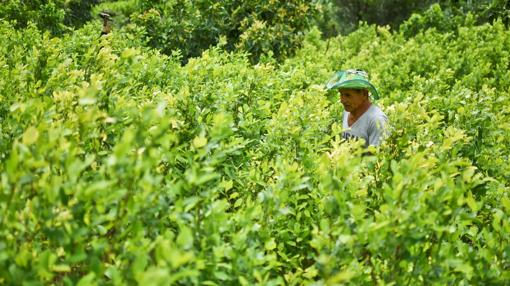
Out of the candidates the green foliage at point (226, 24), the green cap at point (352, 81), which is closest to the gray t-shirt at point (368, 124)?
the green cap at point (352, 81)

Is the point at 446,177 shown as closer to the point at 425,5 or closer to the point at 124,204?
the point at 124,204

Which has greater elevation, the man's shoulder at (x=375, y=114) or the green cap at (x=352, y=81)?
the green cap at (x=352, y=81)

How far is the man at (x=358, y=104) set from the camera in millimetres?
4301

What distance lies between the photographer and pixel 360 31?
12.1 meters

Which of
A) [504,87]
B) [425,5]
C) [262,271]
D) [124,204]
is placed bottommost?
[262,271]

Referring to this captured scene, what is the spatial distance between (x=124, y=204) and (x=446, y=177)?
1.34 m

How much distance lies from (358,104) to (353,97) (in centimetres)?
8

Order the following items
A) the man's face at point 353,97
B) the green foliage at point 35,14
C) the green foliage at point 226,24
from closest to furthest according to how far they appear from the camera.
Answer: the man's face at point 353,97 → the green foliage at point 226,24 → the green foliage at point 35,14

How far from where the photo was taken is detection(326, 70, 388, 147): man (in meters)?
4.30


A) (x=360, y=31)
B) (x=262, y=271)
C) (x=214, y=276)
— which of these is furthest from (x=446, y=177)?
(x=360, y=31)

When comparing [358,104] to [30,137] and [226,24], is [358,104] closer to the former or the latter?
[30,137]

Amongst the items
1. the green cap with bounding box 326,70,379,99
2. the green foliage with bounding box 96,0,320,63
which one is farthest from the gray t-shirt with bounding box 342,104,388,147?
the green foliage with bounding box 96,0,320,63

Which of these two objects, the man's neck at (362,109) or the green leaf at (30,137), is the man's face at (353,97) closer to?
the man's neck at (362,109)

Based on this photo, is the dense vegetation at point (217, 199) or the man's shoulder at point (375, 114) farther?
the man's shoulder at point (375, 114)
